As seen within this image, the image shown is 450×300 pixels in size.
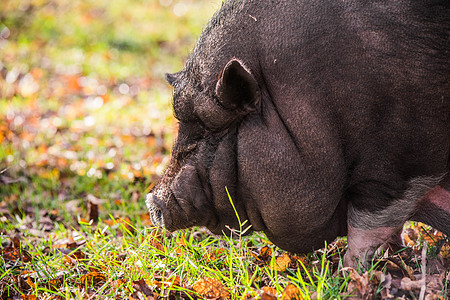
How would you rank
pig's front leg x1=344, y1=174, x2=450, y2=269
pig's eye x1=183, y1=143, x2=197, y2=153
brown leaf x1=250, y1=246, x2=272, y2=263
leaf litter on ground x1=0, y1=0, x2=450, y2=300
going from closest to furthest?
pig's front leg x1=344, y1=174, x2=450, y2=269 < leaf litter on ground x1=0, y1=0, x2=450, y2=300 < pig's eye x1=183, y1=143, x2=197, y2=153 < brown leaf x1=250, y1=246, x2=272, y2=263

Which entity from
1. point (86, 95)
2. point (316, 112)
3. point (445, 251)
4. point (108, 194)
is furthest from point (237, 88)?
point (86, 95)

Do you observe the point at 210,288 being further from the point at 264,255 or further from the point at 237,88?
the point at 237,88

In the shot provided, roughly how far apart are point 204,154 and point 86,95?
6.49 meters

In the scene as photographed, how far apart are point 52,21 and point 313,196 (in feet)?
36.0

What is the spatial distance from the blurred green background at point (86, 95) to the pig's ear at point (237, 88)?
90 cm

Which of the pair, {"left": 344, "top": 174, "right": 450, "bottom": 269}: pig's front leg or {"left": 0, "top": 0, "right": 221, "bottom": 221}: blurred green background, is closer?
{"left": 344, "top": 174, "right": 450, "bottom": 269}: pig's front leg

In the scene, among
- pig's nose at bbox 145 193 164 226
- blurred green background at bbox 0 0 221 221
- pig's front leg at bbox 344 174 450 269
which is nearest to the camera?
pig's front leg at bbox 344 174 450 269

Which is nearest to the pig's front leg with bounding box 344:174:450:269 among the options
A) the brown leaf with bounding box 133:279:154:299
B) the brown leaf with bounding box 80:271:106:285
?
the brown leaf with bounding box 133:279:154:299

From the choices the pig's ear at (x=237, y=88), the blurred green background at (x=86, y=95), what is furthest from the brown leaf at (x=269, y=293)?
the blurred green background at (x=86, y=95)

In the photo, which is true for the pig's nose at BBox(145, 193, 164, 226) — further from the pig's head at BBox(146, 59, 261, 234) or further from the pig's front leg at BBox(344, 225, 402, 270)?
the pig's front leg at BBox(344, 225, 402, 270)

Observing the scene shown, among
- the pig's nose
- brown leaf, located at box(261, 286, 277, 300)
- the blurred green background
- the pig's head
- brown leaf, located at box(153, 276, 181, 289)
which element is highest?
the pig's head

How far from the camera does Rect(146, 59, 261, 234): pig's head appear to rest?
10.8ft

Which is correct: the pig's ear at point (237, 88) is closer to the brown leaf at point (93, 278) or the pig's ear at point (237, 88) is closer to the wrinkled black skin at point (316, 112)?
the wrinkled black skin at point (316, 112)

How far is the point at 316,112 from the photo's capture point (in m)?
3.19
